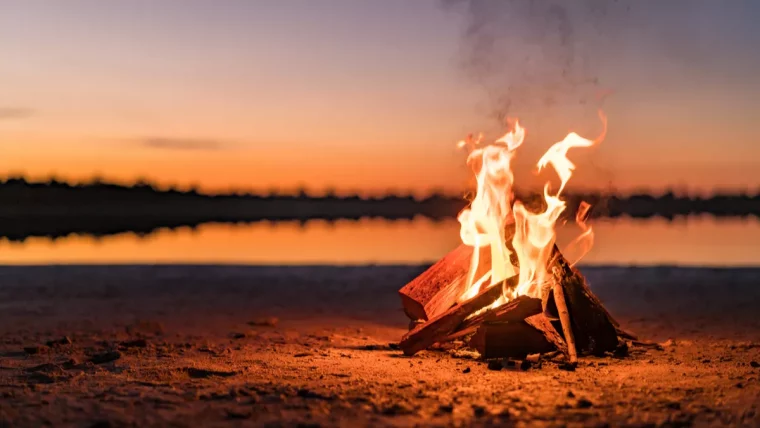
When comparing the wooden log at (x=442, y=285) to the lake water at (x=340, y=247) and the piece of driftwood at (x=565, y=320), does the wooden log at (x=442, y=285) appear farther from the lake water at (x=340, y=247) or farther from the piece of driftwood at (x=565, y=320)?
the lake water at (x=340, y=247)

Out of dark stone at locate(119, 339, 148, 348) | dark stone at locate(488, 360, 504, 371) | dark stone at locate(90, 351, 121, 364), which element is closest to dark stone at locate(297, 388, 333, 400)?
dark stone at locate(488, 360, 504, 371)

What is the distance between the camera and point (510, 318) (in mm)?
7438

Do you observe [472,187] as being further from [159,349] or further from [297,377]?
[159,349]

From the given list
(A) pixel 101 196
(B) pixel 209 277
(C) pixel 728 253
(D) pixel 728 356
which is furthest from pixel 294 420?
(A) pixel 101 196

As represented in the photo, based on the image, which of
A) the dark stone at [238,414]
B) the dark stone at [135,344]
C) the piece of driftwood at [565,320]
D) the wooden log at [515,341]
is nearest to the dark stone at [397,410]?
the dark stone at [238,414]

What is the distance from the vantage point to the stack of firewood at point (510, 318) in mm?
7477

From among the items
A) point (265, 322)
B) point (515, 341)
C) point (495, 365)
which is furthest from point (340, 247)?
point (495, 365)

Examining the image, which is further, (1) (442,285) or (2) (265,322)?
(2) (265,322)

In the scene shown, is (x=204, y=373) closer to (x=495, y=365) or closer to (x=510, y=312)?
(x=495, y=365)

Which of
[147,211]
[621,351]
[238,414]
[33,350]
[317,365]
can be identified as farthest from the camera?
[147,211]

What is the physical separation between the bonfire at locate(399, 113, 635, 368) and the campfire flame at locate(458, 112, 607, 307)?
0.03ft

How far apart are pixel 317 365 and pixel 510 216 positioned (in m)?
2.68

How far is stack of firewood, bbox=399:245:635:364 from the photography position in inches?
294

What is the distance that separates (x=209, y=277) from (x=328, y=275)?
7.37ft
